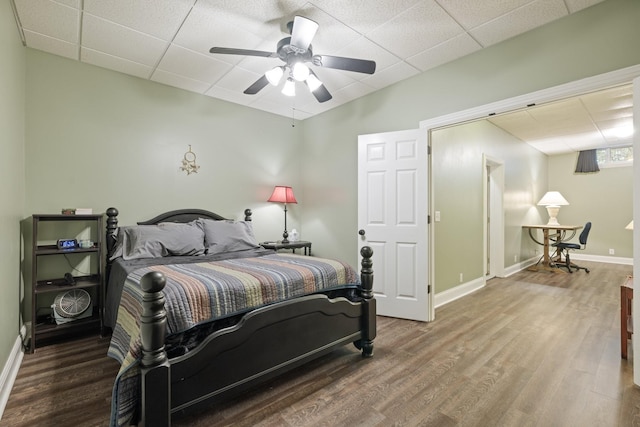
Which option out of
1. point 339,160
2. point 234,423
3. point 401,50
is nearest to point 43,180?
point 234,423

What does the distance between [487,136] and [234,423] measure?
5305 millimetres

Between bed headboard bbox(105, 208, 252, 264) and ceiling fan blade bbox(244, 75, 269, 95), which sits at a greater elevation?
ceiling fan blade bbox(244, 75, 269, 95)

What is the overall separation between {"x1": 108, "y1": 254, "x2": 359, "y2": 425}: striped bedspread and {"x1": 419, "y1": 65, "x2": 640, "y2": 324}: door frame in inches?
66.5

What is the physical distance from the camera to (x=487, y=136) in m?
5.04

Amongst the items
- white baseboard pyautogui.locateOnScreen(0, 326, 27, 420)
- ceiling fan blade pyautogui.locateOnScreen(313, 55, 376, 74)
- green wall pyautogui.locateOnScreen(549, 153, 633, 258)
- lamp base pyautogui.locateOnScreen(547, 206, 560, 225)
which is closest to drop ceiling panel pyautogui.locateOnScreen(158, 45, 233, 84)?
ceiling fan blade pyautogui.locateOnScreen(313, 55, 376, 74)

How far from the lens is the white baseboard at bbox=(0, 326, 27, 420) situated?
183 centimetres

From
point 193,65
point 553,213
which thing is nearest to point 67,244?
point 193,65

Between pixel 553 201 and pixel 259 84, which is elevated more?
pixel 259 84

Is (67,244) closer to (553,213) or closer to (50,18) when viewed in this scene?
(50,18)

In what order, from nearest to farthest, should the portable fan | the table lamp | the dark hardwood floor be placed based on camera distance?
1. the dark hardwood floor
2. the portable fan
3. the table lamp

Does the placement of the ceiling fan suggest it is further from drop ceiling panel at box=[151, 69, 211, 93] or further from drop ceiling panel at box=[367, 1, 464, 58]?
drop ceiling panel at box=[151, 69, 211, 93]

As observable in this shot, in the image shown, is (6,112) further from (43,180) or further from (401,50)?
(401,50)

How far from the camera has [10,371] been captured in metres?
2.08

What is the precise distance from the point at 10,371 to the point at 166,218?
5.99 ft
